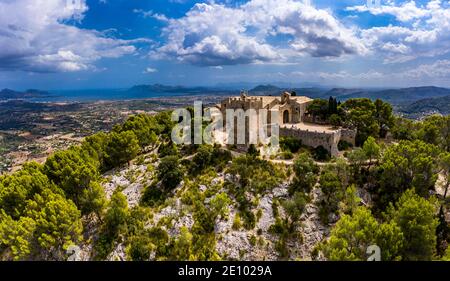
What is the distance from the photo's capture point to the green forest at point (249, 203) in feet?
108

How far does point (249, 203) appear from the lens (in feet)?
151

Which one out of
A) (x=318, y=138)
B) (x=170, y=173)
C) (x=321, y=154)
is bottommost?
(x=170, y=173)

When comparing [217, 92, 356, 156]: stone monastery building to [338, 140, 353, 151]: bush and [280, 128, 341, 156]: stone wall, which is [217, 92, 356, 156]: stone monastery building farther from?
[338, 140, 353, 151]: bush

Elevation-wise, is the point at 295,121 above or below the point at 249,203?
above

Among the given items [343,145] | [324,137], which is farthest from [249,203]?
[343,145]

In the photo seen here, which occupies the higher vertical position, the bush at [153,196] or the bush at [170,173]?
the bush at [170,173]

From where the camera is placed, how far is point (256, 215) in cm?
4425

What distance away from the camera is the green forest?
32.9 m

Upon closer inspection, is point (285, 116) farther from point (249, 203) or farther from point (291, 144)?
point (249, 203)

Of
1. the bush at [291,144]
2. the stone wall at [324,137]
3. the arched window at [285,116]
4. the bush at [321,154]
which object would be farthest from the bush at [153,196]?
the arched window at [285,116]

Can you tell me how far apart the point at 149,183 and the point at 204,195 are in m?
12.5

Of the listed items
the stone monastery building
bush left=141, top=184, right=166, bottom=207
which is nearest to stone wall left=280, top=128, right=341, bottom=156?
the stone monastery building

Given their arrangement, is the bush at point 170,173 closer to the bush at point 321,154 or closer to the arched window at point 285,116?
the bush at point 321,154
